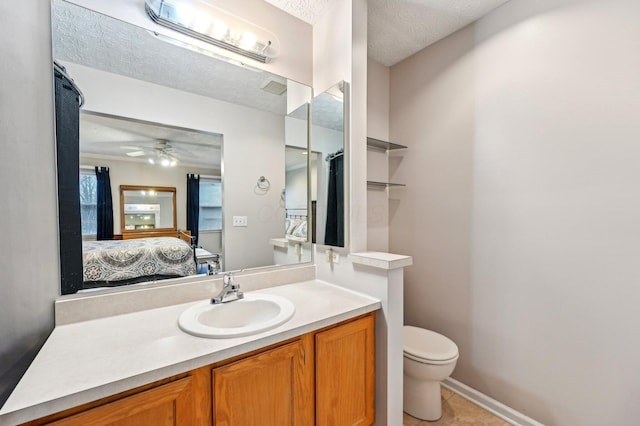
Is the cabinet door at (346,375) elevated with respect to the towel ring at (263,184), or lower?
lower

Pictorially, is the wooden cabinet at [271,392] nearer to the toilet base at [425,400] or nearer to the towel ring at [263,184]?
→ the toilet base at [425,400]

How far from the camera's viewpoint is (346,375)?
3.99ft

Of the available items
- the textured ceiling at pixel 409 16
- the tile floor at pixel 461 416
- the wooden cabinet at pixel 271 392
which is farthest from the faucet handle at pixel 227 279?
the textured ceiling at pixel 409 16

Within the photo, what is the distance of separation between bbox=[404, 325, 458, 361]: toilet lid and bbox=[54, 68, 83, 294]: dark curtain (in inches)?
70.8

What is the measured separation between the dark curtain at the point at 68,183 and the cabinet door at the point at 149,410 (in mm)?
612

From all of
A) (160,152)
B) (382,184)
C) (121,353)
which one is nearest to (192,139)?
(160,152)

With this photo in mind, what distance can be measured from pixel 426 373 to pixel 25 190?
2.10 meters

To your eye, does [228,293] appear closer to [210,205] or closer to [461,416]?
[210,205]

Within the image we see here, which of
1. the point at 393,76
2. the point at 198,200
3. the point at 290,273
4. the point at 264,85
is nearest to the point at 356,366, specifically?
the point at 290,273

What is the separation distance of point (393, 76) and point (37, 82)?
2303mm

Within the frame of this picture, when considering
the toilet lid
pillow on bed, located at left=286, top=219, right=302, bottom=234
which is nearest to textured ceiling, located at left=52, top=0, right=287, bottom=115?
pillow on bed, located at left=286, top=219, right=302, bottom=234

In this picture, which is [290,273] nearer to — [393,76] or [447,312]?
[447,312]

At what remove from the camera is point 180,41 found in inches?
52.1

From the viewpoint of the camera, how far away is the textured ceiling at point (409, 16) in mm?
1581
